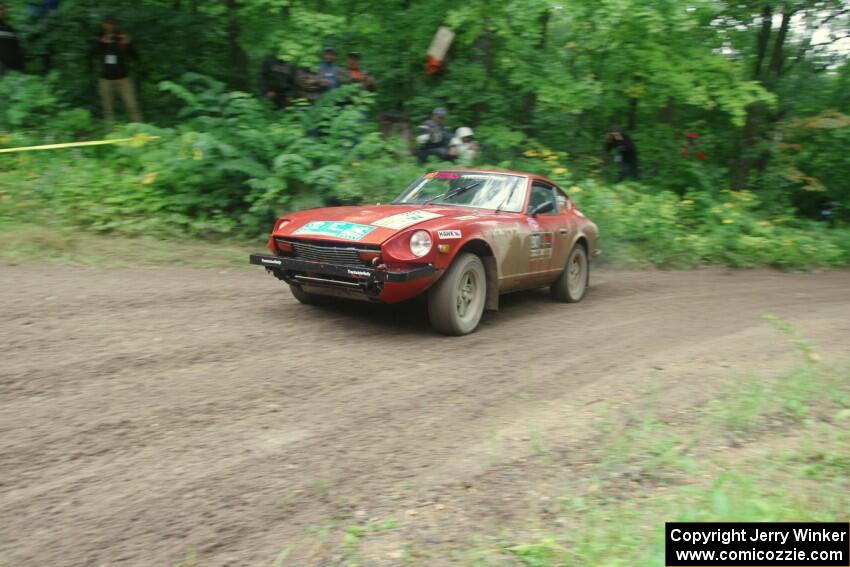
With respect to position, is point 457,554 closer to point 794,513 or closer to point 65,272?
point 794,513

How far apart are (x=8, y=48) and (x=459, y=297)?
32.8 ft

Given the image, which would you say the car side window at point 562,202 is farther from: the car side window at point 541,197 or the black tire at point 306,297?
the black tire at point 306,297

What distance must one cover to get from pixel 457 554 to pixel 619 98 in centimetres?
1636

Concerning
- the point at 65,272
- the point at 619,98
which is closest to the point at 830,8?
the point at 619,98

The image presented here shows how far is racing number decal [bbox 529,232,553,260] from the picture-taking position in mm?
7793

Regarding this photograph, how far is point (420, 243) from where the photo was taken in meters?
6.19

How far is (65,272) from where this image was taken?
8.07 m

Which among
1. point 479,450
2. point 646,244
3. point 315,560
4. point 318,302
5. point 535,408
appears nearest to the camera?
point 315,560

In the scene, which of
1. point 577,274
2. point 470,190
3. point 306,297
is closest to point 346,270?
point 306,297

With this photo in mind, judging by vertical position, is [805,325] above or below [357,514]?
below

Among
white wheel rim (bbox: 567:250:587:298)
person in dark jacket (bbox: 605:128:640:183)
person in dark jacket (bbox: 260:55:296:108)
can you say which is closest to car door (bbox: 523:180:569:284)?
white wheel rim (bbox: 567:250:587:298)

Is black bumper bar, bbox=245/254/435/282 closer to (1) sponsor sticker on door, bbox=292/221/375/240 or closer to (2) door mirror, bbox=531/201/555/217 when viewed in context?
(1) sponsor sticker on door, bbox=292/221/375/240

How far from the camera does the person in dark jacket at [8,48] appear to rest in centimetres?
1216

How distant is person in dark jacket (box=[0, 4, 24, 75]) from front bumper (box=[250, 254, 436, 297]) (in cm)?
857
